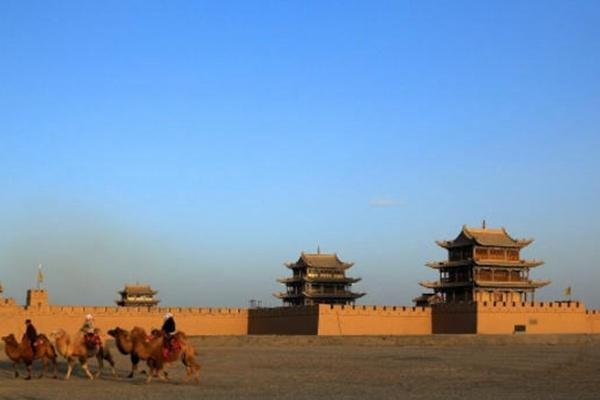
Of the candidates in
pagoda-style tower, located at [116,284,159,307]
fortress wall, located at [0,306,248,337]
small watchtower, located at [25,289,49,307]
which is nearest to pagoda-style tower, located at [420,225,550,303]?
fortress wall, located at [0,306,248,337]

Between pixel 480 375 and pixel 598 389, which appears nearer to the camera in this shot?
pixel 598 389

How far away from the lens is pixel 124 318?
4622 cm

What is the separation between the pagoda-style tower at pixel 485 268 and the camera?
49.2 meters

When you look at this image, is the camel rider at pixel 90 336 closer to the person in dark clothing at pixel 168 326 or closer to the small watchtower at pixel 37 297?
the person in dark clothing at pixel 168 326

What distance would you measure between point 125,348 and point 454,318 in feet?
106

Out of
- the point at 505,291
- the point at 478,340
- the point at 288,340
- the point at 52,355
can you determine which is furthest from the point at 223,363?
the point at 505,291

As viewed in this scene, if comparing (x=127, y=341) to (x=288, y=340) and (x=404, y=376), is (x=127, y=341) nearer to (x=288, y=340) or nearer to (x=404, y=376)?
(x=404, y=376)

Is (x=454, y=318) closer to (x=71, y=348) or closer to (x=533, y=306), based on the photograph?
(x=533, y=306)

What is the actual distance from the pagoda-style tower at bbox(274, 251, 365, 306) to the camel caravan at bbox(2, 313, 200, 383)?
41851 mm

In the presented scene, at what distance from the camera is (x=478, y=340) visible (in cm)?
3350

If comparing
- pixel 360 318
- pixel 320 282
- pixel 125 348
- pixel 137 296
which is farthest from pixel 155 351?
pixel 137 296

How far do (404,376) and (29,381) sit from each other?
671 centimetres

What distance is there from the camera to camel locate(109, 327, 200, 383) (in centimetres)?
1396

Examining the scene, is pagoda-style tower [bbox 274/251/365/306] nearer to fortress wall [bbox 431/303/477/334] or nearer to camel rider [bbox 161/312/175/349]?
fortress wall [bbox 431/303/477/334]
